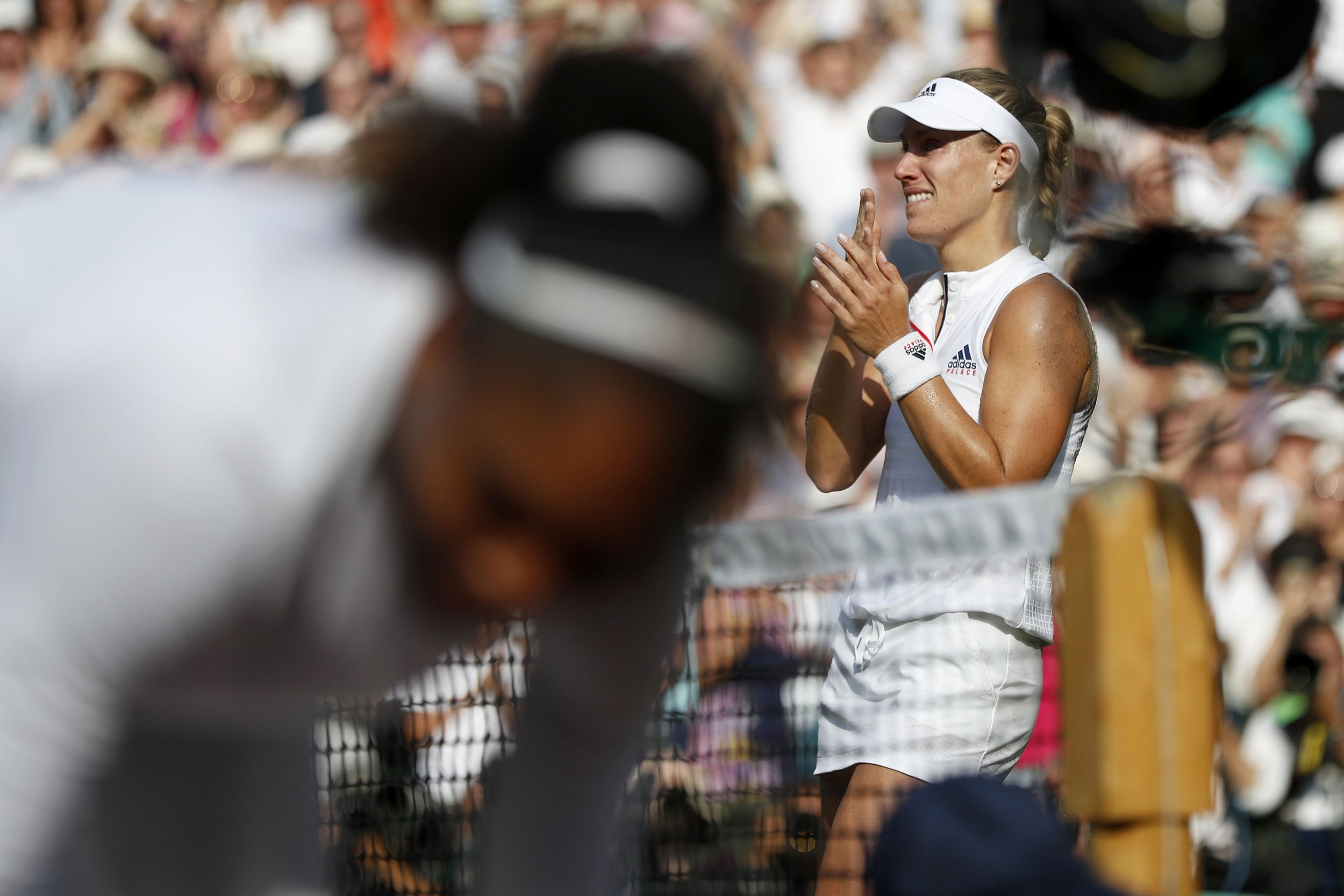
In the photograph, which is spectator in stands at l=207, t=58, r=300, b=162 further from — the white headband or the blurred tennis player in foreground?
the white headband

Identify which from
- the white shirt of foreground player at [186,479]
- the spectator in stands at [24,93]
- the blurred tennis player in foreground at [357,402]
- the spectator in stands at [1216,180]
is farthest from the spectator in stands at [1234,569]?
the spectator in stands at [24,93]

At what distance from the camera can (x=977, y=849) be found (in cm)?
179

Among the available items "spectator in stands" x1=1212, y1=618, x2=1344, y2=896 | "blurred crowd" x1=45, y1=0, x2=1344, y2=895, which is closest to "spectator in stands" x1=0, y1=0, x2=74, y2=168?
"blurred crowd" x1=45, y1=0, x2=1344, y2=895

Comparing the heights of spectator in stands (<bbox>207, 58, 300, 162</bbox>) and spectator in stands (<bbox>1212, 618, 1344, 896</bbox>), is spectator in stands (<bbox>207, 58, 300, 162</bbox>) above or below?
above

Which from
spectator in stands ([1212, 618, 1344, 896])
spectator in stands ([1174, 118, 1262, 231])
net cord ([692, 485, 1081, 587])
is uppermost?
spectator in stands ([1174, 118, 1262, 231])

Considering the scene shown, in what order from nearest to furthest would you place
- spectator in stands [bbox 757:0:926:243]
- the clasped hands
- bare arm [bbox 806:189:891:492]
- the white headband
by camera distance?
the white headband → the clasped hands → bare arm [bbox 806:189:891:492] → spectator in stands [bbox 757:0:926:243]

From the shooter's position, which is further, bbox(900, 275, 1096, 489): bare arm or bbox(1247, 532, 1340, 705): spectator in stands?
bbox(1247, 532, 1340, 705): spectator in stands

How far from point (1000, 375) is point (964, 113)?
2.12ft

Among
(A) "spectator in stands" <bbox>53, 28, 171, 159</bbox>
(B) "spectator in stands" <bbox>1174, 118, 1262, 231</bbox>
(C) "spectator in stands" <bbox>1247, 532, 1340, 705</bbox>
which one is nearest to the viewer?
(C) "spectator in stands" <bbox>1247, 532, 1340, 705</bbox>

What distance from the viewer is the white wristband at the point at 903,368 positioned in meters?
2.91

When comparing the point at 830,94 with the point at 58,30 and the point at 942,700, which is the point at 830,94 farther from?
the point at 942,700

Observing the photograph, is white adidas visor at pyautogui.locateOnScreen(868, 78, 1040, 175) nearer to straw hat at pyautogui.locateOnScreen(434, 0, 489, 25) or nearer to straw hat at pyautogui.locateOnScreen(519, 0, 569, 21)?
straw hat at pyautogui.locateOnScreen(519, 0, 569, 21)

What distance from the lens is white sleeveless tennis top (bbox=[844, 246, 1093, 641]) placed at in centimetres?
292

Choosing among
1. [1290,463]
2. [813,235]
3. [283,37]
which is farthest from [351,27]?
[1290,463]
